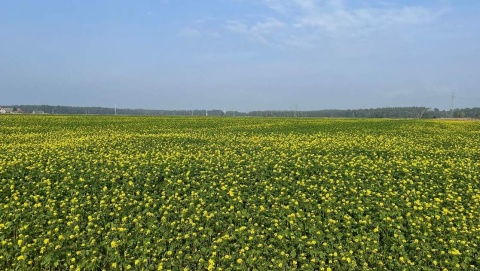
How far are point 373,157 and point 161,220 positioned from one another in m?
12.1

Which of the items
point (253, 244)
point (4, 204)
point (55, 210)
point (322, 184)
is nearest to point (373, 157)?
point (322, 184)

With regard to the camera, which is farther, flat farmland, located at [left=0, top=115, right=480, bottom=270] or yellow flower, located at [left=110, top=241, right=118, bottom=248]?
yellow flower, located at [left=110, top=241, right=118, bottom=248]

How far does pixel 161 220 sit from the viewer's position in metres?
10.7

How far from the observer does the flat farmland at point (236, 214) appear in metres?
9.05

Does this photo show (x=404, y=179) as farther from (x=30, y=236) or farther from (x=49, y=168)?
(x=49, y=168)

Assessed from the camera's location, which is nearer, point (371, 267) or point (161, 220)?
point (371, 267)

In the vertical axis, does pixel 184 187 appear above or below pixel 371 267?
above

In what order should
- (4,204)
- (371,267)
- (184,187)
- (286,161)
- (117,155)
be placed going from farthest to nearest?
(117,155) < (286,161) < (184,187) < (4,204) < (371,267)

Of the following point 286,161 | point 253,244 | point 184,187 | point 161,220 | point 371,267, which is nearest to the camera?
point 371,267

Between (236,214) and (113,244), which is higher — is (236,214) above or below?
above

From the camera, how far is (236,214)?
1095 centimetres

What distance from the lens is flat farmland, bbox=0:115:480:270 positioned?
905 cm

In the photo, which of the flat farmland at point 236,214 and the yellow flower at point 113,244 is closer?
the flat farmland at point 236,214

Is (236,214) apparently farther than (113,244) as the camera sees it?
Yes
